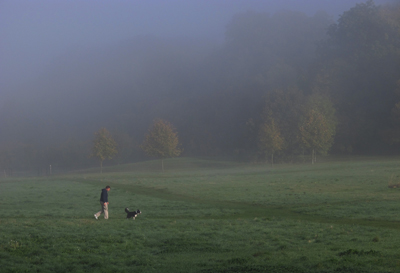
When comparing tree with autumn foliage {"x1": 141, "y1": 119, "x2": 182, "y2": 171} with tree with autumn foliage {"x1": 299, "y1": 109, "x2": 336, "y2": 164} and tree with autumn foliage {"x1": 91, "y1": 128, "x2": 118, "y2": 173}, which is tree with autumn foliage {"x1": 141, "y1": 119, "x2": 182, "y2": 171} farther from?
tree with autumn foliage {"x1": 299, "y1": 109, "x2": 336, "y2": 164}

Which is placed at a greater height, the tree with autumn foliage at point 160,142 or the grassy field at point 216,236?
the tree with autumn foliage at point 160,142

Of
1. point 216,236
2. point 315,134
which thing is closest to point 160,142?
point 315,134

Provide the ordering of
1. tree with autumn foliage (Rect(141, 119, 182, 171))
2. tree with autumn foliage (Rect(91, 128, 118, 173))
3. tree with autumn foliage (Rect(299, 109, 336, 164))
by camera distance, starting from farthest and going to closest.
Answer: tree with autumn foliage (Rect(91, 128, 118, 173)) → tree with autumn foliage (Rect(141, 119, 182, 171)) → tree with autumn foliage (Rect(299, 109, 336, 164))

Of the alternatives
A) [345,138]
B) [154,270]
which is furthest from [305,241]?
[345,138]

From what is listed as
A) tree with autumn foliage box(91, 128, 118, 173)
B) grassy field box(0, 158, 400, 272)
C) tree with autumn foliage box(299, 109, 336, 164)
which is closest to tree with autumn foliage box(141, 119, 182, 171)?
tree with autumn foliage box(91, 128, 118, 173)

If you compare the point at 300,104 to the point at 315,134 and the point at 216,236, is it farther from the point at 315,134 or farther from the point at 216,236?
the point at 216,236

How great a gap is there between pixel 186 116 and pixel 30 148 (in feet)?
179

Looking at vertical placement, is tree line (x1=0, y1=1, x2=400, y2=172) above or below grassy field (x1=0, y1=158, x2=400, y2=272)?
above

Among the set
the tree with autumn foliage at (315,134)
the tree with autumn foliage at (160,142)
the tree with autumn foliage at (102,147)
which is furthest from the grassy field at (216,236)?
the tree with autumn foliage at (102,147)

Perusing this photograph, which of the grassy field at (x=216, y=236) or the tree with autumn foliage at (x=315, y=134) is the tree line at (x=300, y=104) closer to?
the tree with autumn foliage at (x=315, y=134)

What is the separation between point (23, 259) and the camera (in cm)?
1209

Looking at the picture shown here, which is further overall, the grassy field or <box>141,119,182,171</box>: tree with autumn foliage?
<box>141,119,182,171</box>: tree with autumn foliage

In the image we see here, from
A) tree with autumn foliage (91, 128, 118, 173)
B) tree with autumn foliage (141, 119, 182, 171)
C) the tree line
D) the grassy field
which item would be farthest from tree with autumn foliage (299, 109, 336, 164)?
the grassy field

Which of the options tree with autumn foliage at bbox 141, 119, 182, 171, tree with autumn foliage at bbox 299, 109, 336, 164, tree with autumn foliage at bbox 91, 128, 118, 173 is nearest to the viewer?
tree with autumn foliage at bbox 299, 109, 336, 164
